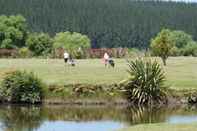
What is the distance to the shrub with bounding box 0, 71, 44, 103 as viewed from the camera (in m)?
52.2

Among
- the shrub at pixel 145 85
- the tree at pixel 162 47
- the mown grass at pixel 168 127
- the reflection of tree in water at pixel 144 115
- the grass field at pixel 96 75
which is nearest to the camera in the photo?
the mown grass at pixel 168 127

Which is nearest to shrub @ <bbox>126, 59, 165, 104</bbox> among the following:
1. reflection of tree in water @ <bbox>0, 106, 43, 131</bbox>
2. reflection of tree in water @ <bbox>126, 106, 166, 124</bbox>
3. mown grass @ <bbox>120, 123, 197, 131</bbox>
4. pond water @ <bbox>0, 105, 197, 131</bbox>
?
reflection of tree in water @ <bbox>126, 106, 166, 124</bbox>

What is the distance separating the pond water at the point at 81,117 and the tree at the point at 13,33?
136 metres

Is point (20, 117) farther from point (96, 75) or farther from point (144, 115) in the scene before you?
point (96, 75)

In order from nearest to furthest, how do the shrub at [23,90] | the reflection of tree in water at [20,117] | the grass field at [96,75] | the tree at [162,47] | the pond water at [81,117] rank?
1. the reflection of tree in water at [20,117]
2. the pond water at [81,117]
3. the shrub at [23,90]
4. the grass field at [96,75]
5. the tree at [162,47]

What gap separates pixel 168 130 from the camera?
31.9 metres

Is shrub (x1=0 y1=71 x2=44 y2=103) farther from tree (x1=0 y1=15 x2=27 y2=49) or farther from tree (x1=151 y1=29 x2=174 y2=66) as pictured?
tree (x1=0 y1=15 x2=27 y2=49)

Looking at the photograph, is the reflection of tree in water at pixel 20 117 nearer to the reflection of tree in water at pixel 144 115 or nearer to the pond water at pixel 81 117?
the pond water at pixel 81 117

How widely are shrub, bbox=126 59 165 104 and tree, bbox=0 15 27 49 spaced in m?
132

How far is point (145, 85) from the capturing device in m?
53.3

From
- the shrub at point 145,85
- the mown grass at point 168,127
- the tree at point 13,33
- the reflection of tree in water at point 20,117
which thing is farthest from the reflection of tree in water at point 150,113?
the tree at point 13,33

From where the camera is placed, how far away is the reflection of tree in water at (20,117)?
3891 centimetres

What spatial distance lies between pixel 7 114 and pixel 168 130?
16571mm

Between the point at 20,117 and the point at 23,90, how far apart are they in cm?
788
